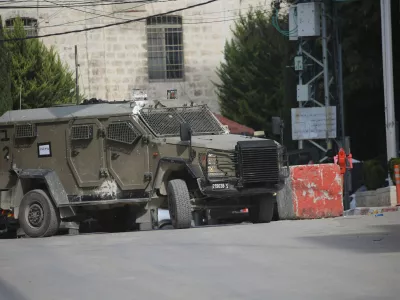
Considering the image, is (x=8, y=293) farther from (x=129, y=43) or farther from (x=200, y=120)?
(x=129, y=43)

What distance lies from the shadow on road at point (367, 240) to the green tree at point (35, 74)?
26667mm

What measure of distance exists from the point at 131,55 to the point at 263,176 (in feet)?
93.6

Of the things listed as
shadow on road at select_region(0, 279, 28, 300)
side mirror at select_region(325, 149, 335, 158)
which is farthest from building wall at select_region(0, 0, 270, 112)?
shadow on road at select_region(0, 279, 28, 300)

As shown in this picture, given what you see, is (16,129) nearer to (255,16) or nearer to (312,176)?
(312,176)

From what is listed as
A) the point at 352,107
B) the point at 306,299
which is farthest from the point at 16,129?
the point at 352,107

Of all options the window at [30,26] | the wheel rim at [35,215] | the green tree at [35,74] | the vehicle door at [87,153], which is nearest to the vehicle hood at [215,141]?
the vehicle door at [87,153]

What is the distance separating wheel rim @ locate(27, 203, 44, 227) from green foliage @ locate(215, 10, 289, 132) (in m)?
23.4

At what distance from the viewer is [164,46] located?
48.8 metres

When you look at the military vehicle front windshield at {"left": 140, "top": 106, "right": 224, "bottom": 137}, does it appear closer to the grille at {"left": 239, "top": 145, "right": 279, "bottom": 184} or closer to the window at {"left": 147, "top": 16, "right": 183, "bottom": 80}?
the grille at {"left": 239, "top": 145, "right": 279, "bottom": 184}

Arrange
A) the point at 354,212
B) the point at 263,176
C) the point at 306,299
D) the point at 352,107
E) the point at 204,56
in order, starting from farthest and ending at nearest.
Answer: the point at 204,56
the point at 352,107
the point at 354,212
the point at 263,176
the point at 306,299

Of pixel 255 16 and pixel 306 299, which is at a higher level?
pixel 255 16

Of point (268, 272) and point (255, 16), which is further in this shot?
point (255, 16)

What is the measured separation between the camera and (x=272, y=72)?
149ft

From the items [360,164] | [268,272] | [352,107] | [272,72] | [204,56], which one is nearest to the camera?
[268,272]
